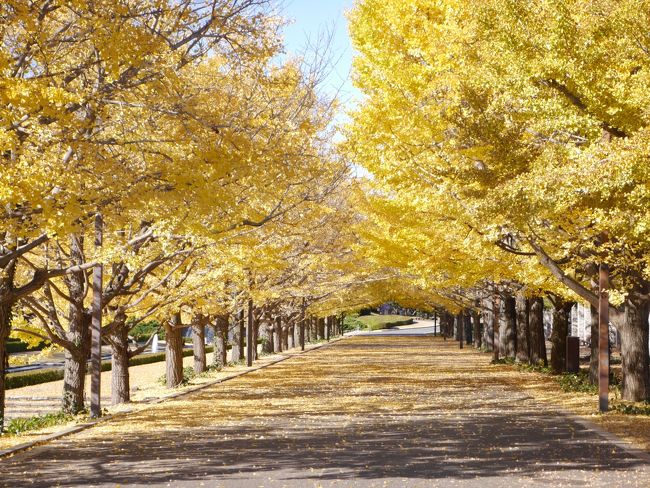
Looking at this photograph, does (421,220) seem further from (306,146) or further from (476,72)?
(476,72)

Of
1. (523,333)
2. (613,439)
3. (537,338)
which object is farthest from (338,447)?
(523,333)

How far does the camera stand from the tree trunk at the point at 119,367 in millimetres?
20953

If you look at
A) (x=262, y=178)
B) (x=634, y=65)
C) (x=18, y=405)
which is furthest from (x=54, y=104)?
(x=18, y=405)

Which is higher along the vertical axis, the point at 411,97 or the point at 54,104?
the point at 411,97

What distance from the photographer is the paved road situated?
9.23 m

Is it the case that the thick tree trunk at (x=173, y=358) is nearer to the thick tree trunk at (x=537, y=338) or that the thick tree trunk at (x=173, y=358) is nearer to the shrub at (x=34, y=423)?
the shrub at (x=34, y=423)

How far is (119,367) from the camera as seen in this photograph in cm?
2123

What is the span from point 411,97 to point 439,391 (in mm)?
8665

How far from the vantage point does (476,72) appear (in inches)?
513

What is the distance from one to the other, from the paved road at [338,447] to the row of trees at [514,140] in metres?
3.02

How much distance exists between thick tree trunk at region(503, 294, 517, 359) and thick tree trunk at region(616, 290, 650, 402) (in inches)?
649

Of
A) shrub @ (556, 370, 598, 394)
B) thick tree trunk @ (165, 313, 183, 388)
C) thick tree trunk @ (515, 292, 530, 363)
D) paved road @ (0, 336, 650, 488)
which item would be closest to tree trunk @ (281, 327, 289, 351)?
thick tree trunk @ (515, 292, 530, 363)

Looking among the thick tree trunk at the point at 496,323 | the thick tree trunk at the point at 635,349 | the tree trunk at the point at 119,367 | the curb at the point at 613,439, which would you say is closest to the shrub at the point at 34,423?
the tree trunk at the point at 119,367

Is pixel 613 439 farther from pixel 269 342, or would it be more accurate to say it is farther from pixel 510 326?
pixel 269 342
